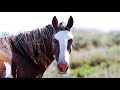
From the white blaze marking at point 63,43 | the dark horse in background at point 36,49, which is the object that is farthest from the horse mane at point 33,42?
the white blaze marking at point 63,43

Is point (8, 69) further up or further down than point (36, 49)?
further down

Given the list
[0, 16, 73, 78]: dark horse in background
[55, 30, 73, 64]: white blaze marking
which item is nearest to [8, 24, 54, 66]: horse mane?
[0, 16, 73, 78]: dark horse in background

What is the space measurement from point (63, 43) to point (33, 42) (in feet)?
1.29

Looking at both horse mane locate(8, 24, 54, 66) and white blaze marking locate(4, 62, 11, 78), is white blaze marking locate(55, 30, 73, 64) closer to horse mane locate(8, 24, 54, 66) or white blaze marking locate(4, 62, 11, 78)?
horse mane locate(8, 24, 54, 66)

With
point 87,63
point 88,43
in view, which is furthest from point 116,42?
point 87,63

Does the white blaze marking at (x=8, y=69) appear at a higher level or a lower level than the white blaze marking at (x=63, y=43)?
lower

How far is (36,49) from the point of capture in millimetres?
4324

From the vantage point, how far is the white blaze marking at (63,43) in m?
4.07

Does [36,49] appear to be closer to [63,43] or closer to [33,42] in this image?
[33,42]

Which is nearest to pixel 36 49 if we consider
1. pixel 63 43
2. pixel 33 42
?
pixel 33 42

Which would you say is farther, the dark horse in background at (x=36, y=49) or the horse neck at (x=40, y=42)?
the horse neck at (x=40, y=42)

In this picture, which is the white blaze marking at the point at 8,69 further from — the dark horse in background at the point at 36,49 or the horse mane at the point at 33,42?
the horse mane at the point at 33,42

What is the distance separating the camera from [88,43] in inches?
363
